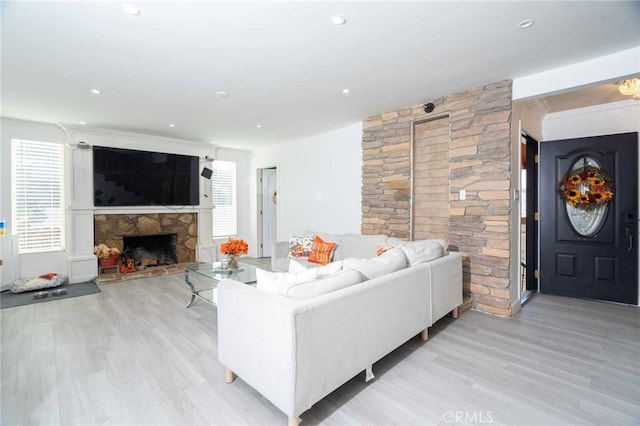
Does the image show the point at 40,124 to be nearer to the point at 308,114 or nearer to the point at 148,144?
the point at 148,144

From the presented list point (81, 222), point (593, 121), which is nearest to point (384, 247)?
point (593, 121)

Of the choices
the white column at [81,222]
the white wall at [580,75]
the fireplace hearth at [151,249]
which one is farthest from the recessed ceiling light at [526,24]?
the fireplace hearth at [151,249]

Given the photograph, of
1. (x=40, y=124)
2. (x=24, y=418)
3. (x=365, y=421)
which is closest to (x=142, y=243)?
(x=40, y=124)

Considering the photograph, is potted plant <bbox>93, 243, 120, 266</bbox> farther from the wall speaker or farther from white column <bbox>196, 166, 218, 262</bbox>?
the wall speaker

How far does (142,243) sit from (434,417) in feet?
18.9

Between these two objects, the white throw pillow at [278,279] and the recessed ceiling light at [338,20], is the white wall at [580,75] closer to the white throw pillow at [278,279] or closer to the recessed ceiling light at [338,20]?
the recessed ceiling light at [338,20]

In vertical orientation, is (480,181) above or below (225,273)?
above

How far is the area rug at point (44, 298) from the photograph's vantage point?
3805 mm

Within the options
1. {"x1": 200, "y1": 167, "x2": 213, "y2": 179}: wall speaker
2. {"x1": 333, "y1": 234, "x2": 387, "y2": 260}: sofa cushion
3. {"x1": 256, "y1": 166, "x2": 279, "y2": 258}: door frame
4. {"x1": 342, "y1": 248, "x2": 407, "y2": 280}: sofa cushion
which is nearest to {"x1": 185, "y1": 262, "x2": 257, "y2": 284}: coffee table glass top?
{"x1": 333, "y1": 234, "x2": 387, "y2": 260}: sofa cushion

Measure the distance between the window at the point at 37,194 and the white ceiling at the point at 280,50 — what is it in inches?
32.9

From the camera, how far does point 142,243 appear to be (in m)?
5.74

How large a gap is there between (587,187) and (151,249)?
7.10 m

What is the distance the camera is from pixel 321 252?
404 cm

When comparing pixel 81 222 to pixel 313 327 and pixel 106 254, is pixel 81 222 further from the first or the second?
pixel 313 327
